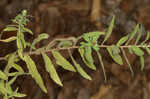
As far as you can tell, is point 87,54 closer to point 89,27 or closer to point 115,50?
point 115,50

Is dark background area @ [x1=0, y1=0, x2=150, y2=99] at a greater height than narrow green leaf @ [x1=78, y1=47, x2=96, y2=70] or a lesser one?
lesser

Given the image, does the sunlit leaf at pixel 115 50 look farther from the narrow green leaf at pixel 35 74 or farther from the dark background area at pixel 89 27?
the dark background area at pixel 89 27

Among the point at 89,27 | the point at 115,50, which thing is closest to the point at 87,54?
the point at 115,50

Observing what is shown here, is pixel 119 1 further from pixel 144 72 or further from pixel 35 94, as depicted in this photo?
pixel 35 94

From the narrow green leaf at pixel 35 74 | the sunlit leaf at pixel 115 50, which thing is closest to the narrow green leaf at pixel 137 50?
the sunlit leaf at pixel 115 50

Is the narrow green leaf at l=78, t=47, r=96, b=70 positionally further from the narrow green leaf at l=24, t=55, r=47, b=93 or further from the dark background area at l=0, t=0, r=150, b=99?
the dark background area at l=0, t=0, r=150, b=99

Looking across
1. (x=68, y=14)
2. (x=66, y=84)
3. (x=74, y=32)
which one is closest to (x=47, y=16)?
(x=68, y=14)

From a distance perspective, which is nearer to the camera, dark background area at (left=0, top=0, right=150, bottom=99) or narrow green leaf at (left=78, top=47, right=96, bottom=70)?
narrow green leaf at (left=78, top=47, right=96, bottom=70)

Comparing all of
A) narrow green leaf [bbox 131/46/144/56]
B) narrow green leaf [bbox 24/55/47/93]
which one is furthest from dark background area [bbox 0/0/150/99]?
narrow green leaf [bbox 131/46/144/56]
